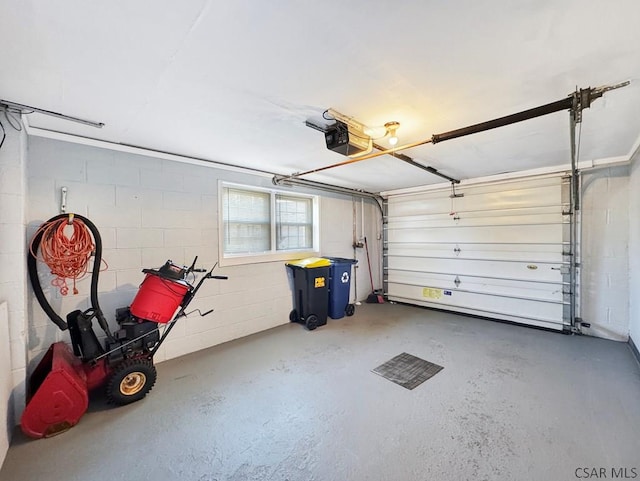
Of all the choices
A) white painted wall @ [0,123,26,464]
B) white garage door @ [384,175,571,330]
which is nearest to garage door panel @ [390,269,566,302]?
white garage door @ [384,175,571,330]

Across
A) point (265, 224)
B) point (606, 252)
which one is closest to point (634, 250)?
point (606, 252)

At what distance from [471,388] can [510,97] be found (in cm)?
237

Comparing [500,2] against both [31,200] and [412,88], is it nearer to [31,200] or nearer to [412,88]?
[412,88]

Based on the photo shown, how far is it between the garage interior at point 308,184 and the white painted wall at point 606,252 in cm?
2

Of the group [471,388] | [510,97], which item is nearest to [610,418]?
[471,388]

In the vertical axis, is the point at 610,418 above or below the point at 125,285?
below

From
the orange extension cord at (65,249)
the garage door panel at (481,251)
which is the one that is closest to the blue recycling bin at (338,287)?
the garage door panel at (481,251)

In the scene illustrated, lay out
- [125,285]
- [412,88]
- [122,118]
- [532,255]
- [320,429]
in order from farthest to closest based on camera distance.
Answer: [532,255], [125,285], [122,118], [320,429], [412,88]

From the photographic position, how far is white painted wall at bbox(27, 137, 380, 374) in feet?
7.77

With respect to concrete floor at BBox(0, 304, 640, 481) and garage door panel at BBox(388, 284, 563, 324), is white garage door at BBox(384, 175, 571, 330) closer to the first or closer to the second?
garage door panel at BBox(388, 284, 563, 324)

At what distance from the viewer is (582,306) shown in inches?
146

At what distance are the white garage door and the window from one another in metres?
1.95

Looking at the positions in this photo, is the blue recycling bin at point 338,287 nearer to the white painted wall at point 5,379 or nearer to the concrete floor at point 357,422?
the concrete floor at point 357,422

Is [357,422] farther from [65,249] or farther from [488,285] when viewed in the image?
[488,285]
